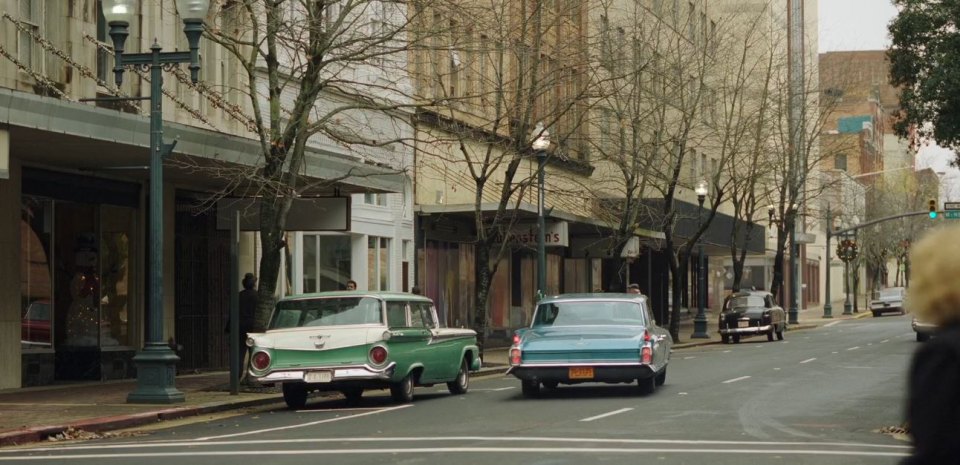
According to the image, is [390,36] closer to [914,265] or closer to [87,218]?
[87,218]

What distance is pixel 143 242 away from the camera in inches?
1146

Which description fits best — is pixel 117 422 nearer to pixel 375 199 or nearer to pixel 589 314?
pixel 589 314

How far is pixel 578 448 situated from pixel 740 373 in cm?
1484

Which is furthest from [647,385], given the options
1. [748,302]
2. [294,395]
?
[748,302]

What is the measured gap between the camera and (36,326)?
2606 centimetres

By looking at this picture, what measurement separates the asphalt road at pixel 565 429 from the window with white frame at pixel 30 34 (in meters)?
6.25

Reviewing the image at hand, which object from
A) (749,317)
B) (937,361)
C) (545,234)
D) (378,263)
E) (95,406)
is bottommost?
(95,406)

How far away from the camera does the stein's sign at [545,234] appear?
42.4m

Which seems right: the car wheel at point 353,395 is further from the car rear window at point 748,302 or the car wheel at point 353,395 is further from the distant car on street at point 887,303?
the distant car on street at point 887,303

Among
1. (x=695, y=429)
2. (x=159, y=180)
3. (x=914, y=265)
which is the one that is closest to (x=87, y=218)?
(x=159, y=180)

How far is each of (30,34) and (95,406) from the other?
5.71m

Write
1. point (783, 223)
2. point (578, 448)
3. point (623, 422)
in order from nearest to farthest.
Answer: point (578, 448)
point (623, 422)
point (783, 223)

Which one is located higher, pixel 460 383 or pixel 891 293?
pixel 891 293

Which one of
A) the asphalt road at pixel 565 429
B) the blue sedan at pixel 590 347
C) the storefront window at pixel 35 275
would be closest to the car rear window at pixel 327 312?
the asphalt road at pixel 565 429
